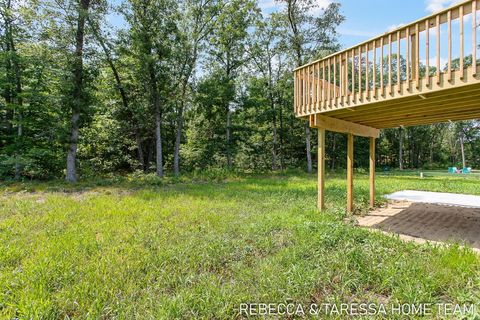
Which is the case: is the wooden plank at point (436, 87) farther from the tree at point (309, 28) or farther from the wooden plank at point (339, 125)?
the tree at point (309, 28)

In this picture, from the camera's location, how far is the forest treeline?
818cm

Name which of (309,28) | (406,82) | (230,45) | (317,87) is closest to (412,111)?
(406,82)

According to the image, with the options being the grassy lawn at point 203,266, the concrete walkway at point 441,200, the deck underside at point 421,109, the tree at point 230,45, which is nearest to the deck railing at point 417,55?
the deck underside at point 421,109

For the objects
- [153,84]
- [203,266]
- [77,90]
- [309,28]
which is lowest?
[203,266]

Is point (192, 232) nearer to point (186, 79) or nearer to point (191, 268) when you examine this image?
point (191, 268)

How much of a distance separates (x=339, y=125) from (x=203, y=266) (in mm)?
3500

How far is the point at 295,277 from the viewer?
2061mm

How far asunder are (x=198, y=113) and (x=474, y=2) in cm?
1181

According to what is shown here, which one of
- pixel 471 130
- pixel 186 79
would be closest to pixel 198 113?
pixel 186 79

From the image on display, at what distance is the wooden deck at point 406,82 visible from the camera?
245 centimetres

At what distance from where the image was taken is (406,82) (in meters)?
2.84

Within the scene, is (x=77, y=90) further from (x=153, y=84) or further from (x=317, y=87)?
(x=317, y=87)

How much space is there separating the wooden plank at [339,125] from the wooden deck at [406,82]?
2cm

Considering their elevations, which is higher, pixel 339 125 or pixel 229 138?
pixel 229 138
